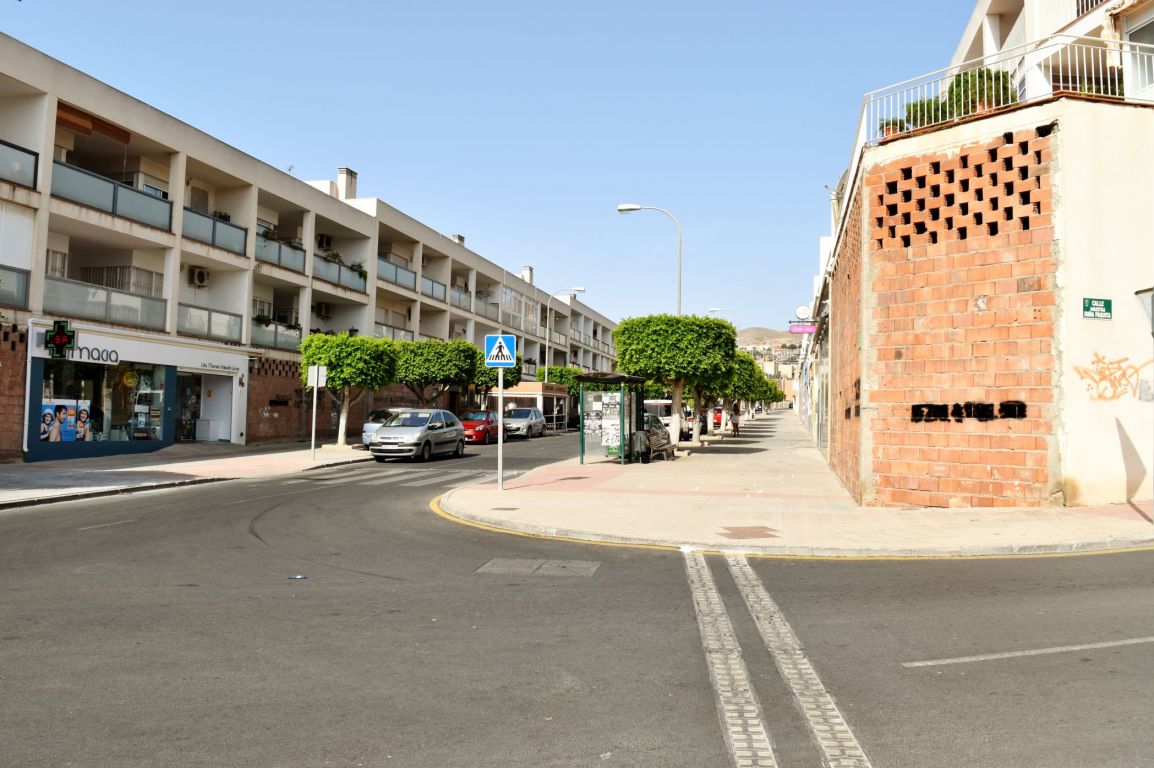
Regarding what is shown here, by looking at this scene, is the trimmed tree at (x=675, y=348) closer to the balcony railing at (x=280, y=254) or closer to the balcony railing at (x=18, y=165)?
the balcony railing at (x=280, y=254)

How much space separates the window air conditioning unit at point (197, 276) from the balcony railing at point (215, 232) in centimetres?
150

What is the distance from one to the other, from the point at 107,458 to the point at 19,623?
63.4 feet

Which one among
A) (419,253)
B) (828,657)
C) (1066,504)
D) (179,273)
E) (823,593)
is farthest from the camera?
(419,253)

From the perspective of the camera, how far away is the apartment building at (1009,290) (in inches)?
461

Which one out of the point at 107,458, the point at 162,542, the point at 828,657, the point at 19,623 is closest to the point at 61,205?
the point at 107,458

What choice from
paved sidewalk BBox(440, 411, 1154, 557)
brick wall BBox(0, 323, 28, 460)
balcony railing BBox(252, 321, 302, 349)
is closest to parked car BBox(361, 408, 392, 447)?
balcony railing BBox(252, 321, 302, 349)

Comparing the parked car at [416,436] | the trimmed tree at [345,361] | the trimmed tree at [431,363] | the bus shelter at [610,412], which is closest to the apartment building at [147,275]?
the trimmed tree at [345,361]

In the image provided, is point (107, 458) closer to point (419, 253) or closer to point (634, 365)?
point (634, 365)

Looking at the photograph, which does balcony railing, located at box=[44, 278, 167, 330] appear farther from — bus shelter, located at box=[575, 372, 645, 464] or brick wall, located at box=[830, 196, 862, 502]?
brick wall, located at box=[830, 196, 862, 502]

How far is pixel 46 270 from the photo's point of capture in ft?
74.8

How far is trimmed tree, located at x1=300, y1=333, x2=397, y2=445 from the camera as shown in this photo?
2814 centimetres

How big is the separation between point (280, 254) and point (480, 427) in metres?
11.1

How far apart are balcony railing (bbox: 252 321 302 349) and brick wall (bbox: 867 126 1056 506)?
23.8m

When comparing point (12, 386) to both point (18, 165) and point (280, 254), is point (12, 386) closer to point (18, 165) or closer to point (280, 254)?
point (18, 165)
